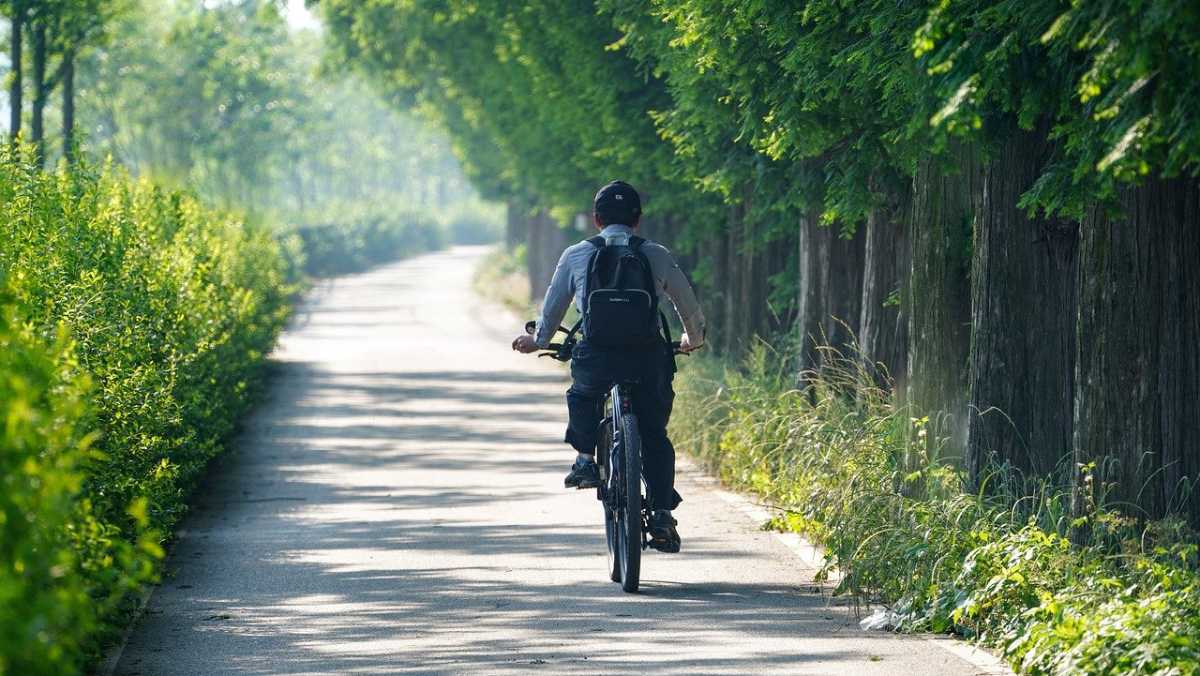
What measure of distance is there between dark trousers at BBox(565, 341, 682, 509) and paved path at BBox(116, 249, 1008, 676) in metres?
0.55

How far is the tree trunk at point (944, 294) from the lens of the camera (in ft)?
36.4

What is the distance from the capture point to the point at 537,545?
1174 cm

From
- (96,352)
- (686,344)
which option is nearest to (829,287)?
(686,344)

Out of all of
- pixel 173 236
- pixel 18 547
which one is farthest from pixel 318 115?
pixel 18 547

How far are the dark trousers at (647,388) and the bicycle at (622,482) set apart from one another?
55 mm

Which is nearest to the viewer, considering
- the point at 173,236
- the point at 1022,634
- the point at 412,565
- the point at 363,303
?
the point at 1022,634

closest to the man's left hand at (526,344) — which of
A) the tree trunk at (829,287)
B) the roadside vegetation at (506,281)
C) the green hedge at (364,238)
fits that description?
the tree trunk at (829,287)

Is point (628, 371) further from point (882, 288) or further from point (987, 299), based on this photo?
point (882, 288)

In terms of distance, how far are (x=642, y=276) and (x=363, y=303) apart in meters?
39.6

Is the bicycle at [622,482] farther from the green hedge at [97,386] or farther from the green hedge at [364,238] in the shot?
the green hedge at [364,238]

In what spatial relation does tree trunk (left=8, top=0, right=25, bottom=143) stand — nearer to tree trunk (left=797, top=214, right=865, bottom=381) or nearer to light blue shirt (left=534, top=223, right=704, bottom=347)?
tree trunk (left=797, top=214, right=865, bottom=381)

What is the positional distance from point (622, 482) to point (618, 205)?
138cm

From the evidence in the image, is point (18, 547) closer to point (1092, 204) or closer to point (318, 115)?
point (1092, 204)

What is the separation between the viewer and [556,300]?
1018cm
